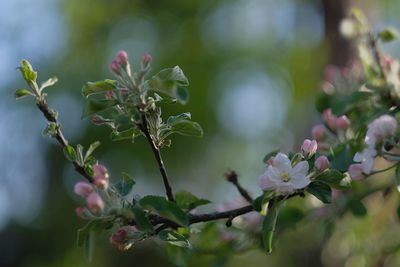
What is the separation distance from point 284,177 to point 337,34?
86.2 inches

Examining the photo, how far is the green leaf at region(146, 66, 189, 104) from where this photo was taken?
3.06 feet

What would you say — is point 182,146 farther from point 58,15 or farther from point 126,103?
point 126,103

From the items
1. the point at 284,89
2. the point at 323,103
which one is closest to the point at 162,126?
the point at 323,103

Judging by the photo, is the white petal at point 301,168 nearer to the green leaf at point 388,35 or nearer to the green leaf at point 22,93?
the green leaf at point 22,93

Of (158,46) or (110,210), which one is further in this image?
(158,46)

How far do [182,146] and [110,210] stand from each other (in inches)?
206

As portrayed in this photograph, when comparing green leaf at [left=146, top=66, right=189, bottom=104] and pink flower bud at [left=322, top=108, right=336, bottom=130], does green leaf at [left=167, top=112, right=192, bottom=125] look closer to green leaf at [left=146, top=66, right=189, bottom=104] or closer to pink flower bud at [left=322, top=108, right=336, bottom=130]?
green leaf at [left=146, top=66, right=189, bottom=104]

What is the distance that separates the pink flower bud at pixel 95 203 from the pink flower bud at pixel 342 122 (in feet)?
1.93

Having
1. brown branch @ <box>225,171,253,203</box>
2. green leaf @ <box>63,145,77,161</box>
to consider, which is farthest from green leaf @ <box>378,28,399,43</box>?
green leaf @ <box>63,145,77,161</box>

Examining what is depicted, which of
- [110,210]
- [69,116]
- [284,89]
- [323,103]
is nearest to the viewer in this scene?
[110,210]

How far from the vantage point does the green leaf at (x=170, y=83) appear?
3.06 feet

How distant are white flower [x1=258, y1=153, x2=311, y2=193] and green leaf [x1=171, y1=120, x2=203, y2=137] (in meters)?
0.11

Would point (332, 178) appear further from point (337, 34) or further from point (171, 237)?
point (337, 34)

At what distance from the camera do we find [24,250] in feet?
19.3
